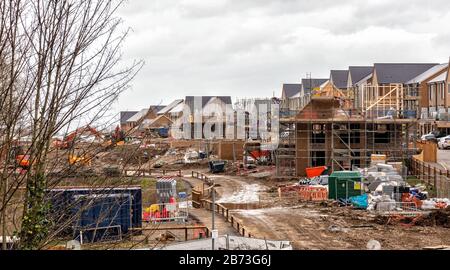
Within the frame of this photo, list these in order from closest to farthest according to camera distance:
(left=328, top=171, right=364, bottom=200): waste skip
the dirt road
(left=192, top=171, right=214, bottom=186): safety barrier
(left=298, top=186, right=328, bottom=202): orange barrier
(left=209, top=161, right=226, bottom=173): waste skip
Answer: the dirt road, (left=328, top=171, right=364, bottom=200): waste skip, (left=298, top=186, right=328, bottom=202): orange barrier, (left=192, top=171, right=214, bottom=186): safety barrier, (left=209, top=161, right=226, bottom=173): waste skip

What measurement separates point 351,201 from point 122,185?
23735 mm

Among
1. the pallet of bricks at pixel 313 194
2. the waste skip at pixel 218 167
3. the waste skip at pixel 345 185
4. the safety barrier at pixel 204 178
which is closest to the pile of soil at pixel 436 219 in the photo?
the waste skip at pixel 345 185

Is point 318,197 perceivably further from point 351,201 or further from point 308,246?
point 308,246

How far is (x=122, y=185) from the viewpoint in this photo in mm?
5891

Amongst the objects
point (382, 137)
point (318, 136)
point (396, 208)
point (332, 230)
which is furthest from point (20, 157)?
point (382, 137)

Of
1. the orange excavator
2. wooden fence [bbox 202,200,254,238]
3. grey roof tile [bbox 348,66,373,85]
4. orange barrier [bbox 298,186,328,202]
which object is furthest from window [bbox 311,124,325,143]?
the orange excavator

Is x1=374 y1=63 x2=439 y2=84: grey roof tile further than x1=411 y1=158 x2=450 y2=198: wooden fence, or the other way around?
x1=374 y1=63 x2=439 y2=84: grey roof tile

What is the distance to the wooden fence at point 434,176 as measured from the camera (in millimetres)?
28359

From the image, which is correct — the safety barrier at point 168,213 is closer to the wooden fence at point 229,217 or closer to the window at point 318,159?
the wooden fence at point 229,217

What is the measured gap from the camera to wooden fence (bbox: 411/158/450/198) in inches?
1117

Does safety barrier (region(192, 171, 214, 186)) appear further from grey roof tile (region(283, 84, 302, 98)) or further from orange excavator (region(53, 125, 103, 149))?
grey roof tile (region(283, 84, 302, 98))

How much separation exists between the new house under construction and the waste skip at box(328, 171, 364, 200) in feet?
31.7

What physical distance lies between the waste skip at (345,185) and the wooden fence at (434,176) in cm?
396

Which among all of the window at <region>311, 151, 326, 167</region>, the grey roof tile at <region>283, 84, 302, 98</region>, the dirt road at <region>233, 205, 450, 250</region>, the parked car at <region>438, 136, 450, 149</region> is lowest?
the dirt road at <region>233, 205, 450, 250</region>
